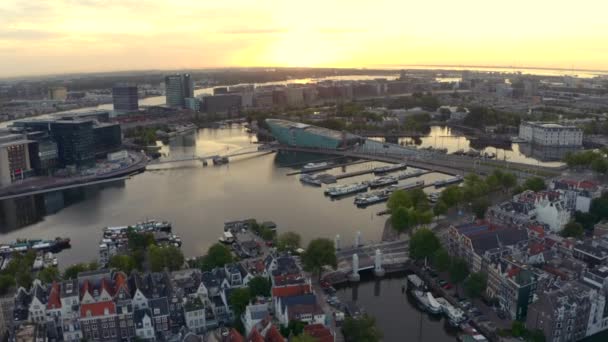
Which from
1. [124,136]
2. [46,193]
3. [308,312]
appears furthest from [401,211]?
[124,136]

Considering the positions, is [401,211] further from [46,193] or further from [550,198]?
[46,193]

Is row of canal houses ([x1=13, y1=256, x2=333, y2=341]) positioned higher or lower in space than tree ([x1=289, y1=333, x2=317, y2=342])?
lower

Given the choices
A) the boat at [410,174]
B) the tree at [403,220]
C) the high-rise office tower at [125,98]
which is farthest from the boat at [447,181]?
the high-rise office tower at [125,98]

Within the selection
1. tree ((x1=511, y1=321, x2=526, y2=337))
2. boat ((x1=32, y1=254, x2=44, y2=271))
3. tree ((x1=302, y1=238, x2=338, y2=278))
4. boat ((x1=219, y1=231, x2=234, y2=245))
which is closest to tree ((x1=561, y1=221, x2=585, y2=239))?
tree ((x1=511, y1=321, x2=526, y2=337))

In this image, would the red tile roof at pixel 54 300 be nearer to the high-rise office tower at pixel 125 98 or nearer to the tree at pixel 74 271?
the tree at pixel 74 271

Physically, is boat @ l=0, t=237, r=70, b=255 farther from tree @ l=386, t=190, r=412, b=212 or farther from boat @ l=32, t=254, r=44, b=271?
tree @ l=386, t=190, r=412, b=212

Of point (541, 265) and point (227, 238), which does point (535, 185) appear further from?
point (227, 238)
